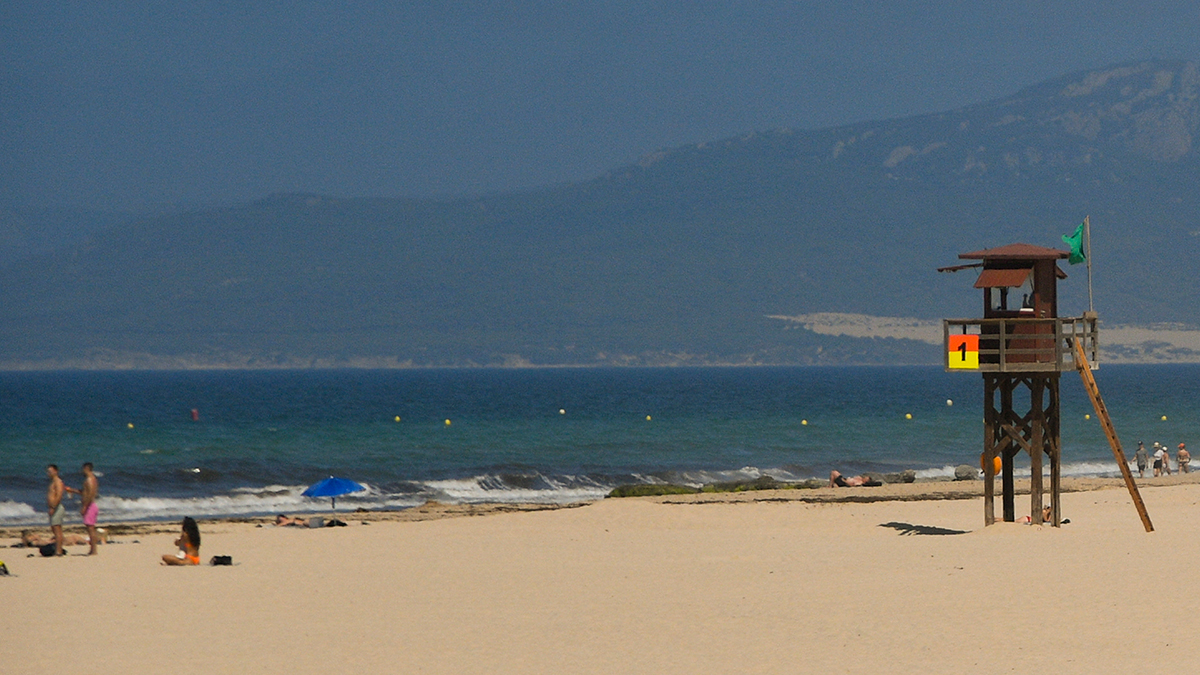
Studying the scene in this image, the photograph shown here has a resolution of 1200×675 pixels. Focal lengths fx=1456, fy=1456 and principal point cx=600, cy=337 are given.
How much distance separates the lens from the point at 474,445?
61594mm

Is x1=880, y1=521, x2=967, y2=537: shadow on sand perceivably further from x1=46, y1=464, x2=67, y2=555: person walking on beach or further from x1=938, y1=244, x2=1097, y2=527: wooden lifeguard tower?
x1=46, y1=464, x2=67, y2=555: person walking on beach

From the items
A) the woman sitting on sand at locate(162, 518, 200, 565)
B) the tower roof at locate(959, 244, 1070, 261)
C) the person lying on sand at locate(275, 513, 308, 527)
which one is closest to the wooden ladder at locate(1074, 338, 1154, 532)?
the tower roof at locate(959, 244, 1070, 261)

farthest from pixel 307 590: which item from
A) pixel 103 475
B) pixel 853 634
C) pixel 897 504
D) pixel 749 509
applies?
pixel 103 475

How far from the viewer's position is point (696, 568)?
2184 cm

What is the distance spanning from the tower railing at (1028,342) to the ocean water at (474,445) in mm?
17460

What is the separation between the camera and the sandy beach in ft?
49.0

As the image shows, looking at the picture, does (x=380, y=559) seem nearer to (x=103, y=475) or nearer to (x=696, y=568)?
(x=696, y=568)

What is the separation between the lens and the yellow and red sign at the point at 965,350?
80.4 feet

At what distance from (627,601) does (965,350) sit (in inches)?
353

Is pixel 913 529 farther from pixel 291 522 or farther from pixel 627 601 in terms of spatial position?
pixel 291 522

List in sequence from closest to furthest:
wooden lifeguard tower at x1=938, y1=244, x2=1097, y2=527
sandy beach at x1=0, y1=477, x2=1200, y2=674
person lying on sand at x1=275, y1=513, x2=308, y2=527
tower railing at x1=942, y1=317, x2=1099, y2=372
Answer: sandy beach at x1=0, y1=477, x2=1200, y2=674 → tower railing at x1=942, y1=317, x2=1099, y2=372 → wooden lifeguard tower at x1=938, y1=244, x2=1097, y2=527 → person lying on sand at x1=275, y1=513, x2=308, y2=527

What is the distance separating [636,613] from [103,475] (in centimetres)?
3100

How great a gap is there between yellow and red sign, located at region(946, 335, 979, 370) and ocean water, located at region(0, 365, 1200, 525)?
56.5 ft

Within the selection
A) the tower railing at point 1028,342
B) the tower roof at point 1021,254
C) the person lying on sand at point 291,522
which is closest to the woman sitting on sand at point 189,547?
the person lying on sand at point 291,522
